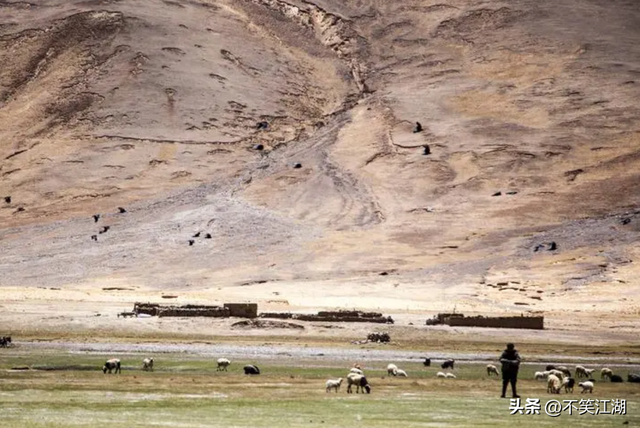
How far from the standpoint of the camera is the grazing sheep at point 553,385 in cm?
3209

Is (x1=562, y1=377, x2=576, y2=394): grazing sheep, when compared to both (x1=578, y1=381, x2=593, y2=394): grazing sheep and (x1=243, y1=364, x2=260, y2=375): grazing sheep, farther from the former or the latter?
(x1=243, y1=364, x2=260, y2=375): grazing sheep

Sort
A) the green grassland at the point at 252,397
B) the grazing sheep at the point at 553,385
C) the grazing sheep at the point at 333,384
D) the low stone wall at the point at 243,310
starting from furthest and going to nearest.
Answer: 1. the low stone wall at the point at 243,310
2. the grazing sheep at the point at 553,385
3. the grazing sheep at the point at 333,384
4. the green grassland at the point at 252,397

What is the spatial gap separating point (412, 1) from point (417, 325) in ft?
315

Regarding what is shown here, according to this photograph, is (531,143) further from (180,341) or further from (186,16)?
(180,341)

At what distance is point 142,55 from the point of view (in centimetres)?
13312

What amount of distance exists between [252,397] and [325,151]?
93003 millimetres

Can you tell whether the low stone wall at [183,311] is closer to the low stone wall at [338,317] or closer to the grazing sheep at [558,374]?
the low stone wall at [338,317]

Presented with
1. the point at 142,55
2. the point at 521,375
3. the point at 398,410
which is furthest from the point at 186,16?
the point at 398,410

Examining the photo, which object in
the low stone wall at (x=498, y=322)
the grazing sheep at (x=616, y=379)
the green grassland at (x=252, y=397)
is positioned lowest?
the green grassland at (x=252, y=397)

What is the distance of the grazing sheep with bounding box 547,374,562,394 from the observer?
32.1 m

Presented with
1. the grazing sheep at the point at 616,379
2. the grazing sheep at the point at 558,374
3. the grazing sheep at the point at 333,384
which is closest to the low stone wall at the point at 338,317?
the grazing sheep at the point at 616,379

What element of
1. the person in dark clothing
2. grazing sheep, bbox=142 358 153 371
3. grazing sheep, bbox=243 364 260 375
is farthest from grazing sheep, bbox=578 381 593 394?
grazing sheep, bbox=142 358 153 371

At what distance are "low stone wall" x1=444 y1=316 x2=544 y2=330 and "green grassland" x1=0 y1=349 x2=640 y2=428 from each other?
71.1 feet

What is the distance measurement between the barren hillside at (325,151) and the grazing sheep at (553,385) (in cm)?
4375
